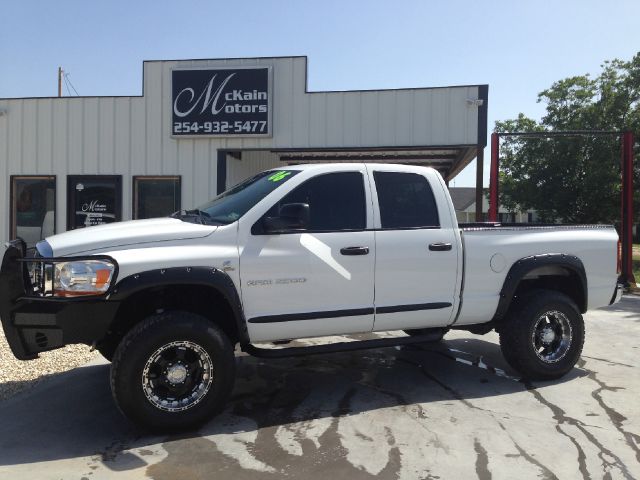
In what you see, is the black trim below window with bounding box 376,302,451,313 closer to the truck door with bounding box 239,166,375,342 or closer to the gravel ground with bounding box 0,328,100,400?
the truck door with bounding box 239,166,375,342

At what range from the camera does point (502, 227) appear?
534 centimetres

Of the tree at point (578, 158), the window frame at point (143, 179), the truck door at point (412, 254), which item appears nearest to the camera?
the truck door at point (412, 254)

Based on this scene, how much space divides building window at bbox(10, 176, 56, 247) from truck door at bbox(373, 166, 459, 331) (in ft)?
30.9

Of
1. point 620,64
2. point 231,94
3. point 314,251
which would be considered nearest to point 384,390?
point 314,251

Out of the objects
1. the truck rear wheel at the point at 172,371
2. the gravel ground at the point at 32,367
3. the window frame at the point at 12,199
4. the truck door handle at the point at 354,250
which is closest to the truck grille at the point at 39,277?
the truck rear wheel at the point at 172,371

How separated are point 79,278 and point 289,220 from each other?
152 cm

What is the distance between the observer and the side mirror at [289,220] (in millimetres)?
4219

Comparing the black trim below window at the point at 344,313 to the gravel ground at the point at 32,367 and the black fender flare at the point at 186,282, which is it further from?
the gravel ground at the point at 32,367

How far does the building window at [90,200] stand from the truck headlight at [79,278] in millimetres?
8427

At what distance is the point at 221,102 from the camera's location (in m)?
11.5

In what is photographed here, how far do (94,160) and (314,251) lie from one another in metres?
8.91

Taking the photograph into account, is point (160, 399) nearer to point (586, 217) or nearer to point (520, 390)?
point (520, 390)

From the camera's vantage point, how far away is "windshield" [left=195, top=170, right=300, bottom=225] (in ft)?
14.8

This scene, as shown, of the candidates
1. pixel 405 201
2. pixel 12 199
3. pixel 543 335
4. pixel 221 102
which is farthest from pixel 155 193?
pixel 543 335
